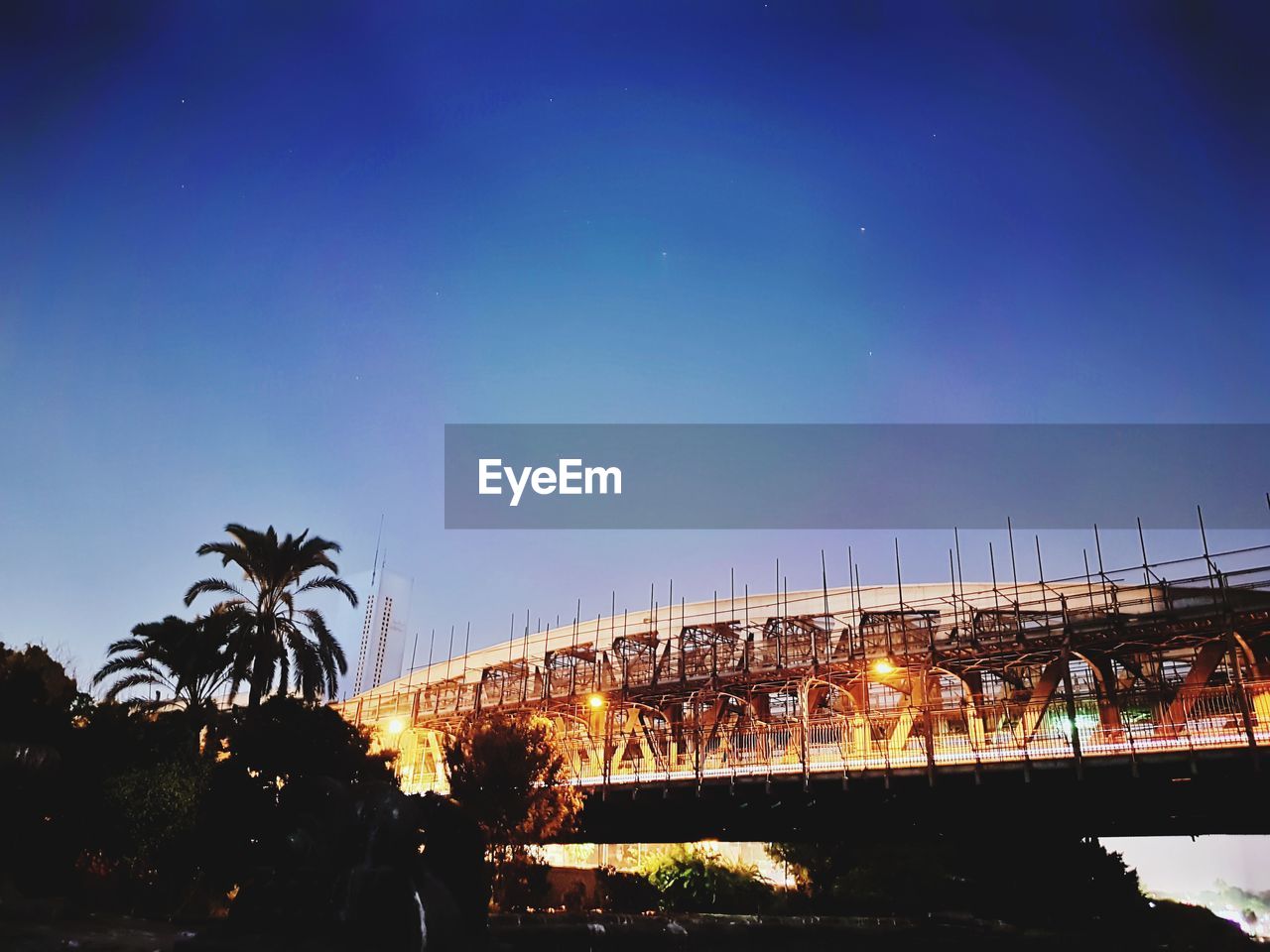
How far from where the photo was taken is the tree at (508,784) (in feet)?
111

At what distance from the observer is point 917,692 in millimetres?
45281

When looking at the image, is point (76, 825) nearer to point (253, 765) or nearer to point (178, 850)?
point (178, 850)

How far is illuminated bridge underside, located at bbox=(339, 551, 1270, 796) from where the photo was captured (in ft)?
117

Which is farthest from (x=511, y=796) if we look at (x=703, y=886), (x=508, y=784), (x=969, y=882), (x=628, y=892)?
(x=969, y=882)

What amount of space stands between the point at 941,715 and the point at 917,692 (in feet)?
9.44

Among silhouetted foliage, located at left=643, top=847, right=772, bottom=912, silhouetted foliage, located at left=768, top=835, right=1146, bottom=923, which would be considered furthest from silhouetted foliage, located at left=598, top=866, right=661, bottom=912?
silhouetted foliage, located at left=768, top=835, right=1146, bottom=923

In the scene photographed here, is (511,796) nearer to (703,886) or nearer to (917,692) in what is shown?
(703,886)

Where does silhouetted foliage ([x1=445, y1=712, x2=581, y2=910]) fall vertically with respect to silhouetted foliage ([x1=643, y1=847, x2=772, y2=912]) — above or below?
above

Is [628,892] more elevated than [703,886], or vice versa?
[703,886]

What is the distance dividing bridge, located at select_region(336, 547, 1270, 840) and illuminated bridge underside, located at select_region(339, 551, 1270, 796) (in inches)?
5.0

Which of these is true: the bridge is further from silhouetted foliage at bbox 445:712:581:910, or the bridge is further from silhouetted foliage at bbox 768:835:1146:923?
silhouetted foliage at bbox 445:712:581:910

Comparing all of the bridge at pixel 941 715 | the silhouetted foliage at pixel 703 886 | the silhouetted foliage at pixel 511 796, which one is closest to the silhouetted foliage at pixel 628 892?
the silhouetted foliage at pixel 703 886

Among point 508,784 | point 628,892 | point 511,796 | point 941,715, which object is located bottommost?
point 628,892

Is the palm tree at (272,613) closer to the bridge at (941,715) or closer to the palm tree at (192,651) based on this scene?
the palm tree at (192,651)
